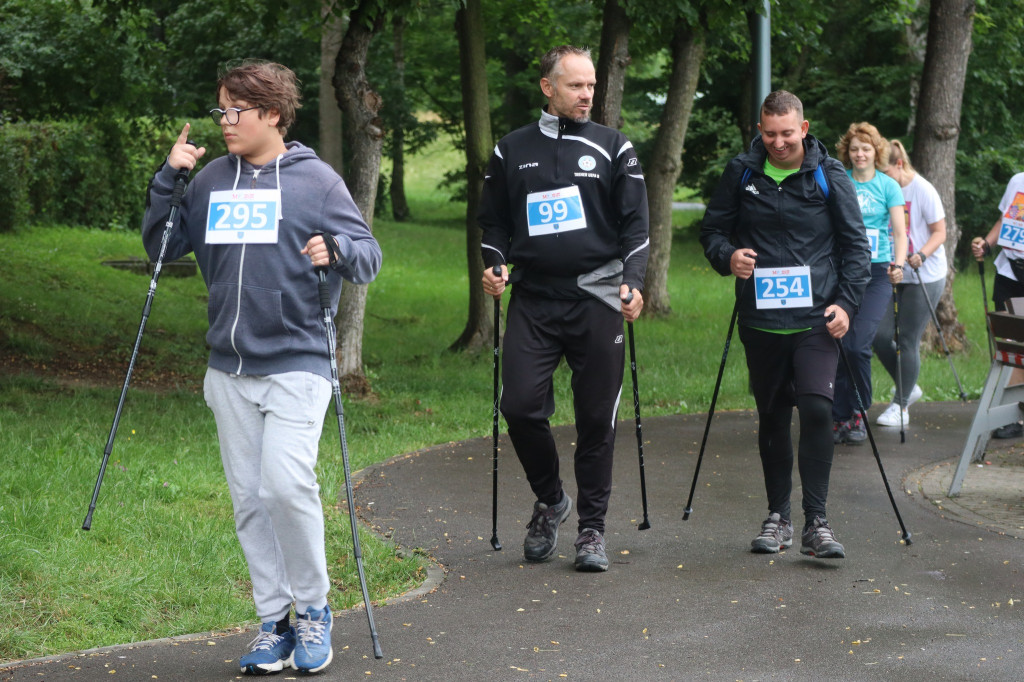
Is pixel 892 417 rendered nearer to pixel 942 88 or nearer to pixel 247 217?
pixel 942 88

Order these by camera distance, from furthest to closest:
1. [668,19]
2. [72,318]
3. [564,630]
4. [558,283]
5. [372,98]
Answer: [72,318] → [668,19] → [372,98] → [558,283] → [564,630]

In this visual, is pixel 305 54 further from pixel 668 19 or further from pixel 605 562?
pixel 605 562

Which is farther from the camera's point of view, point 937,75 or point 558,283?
point 937,75

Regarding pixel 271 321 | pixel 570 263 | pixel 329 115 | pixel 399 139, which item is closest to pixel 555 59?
pixel 570 263

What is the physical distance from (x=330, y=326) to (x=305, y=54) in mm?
29432

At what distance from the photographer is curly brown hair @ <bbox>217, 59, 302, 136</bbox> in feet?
14.9

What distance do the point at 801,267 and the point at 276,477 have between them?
2.98 metres

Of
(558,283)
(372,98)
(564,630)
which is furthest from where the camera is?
(372,98)

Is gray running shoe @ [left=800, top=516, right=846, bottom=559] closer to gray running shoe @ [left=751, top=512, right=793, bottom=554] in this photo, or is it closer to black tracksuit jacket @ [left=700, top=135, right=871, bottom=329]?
gray running shoe @ [left=751, top=512, right=793, bottom=554]

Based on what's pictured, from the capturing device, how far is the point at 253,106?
457 centimetres

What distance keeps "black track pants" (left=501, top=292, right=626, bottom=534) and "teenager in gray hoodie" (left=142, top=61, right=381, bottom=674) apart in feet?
5.07

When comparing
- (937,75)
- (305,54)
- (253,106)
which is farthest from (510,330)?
(305,54)

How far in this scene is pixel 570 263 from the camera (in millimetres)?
6012

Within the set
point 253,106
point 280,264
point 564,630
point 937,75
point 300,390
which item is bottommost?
point 564,630
